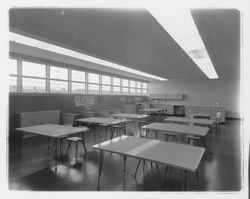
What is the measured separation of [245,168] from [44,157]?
3.38m

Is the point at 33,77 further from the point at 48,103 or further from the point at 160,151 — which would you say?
the point at 160,151

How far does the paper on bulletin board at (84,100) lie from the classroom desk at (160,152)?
4725 millimetres

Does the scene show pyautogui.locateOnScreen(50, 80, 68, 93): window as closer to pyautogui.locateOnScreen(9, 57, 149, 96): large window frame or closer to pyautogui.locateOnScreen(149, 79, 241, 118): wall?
pyautogui.locateOnScreen(9, 57, 149, 96): large window frame

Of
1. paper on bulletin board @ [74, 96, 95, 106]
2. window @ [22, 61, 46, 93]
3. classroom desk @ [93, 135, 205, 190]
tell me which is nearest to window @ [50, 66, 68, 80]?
window @ [22, 61, 46, 93]

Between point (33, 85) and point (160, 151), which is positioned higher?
point (33, 85)

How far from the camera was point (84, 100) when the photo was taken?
6887 millimetres

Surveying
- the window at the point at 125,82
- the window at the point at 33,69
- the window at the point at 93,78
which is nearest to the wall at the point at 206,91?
the window at the point at 125,82

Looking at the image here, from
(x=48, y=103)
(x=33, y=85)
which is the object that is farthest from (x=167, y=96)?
(x=33, y=85)

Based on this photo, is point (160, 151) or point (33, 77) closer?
point (160, 151)

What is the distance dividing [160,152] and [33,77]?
4.98 meters

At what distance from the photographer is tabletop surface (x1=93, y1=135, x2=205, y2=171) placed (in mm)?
1530

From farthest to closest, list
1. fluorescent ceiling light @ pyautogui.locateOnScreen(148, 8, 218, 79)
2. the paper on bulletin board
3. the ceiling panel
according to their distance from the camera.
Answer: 1. the paper on bulletin board
2. fluorescent ceiling light @ pyautogui.locateOnScreen(148, 8, 218, 79)
3. the ceiling panel

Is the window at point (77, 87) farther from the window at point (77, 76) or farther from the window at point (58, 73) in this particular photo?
the window at point (58, 73)

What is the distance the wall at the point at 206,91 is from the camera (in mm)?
9867
